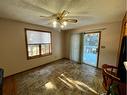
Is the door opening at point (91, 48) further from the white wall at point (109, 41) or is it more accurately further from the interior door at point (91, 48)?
the white wall at point (109, 41)

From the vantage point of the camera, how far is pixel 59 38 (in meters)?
5.16

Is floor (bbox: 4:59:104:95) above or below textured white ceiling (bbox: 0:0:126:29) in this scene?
below

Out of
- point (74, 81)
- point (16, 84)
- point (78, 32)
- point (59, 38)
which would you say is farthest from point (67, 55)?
point (16, 84)

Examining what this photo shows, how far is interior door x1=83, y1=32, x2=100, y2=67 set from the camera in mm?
3885

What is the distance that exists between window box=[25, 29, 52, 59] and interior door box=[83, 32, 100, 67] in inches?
84.6

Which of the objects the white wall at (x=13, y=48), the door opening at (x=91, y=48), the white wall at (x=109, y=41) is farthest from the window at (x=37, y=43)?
the white wall at (x=109, y=41)

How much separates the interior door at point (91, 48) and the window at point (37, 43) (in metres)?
2.15

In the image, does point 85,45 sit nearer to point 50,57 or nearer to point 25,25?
point 50,57

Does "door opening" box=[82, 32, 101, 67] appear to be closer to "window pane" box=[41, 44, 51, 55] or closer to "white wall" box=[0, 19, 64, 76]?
"window pane" box=[41, 44, 51, 55]

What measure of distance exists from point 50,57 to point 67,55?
1.45 m

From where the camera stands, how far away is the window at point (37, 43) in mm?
3541

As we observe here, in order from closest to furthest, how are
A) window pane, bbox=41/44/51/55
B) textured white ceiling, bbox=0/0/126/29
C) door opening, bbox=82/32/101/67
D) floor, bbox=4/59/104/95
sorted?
textured white ceiling, bbox=0/0/126/29, floor, bbox=4/59/104/95, door opening, bbox=82/32/101/67, window pane, bbox=41/44/51/55

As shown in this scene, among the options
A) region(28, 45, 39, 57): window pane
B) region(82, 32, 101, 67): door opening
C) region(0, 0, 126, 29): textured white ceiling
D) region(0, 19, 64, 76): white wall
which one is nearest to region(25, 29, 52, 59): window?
region(28, 45, 39, 57): window pane

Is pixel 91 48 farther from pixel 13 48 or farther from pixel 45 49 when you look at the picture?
pixel 13 48
